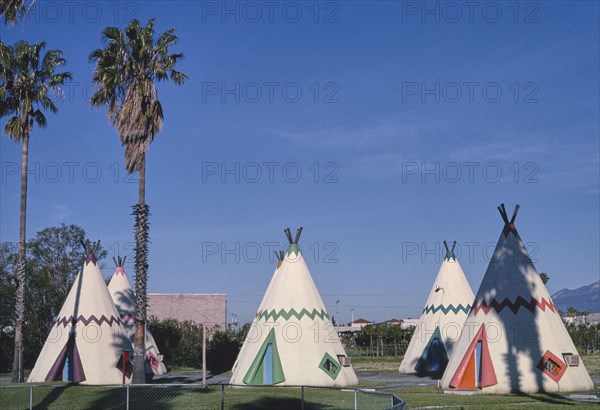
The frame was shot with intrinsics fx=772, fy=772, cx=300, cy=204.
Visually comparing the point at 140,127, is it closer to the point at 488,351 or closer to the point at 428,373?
the point at 488,351

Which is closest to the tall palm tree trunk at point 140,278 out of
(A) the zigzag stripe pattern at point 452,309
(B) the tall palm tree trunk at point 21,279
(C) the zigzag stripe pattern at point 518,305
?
(B) the tall palm tree trunk at point 21,279

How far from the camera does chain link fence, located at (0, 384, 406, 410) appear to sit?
67.6 ft

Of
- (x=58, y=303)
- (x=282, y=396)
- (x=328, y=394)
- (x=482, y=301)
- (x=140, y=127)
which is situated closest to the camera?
(x=282, y=396)

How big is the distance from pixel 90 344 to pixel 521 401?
16.2 meters

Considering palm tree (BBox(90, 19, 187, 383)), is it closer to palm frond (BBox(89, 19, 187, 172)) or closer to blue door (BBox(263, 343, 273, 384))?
palm frond (BBox(89, 19, 187, 172))

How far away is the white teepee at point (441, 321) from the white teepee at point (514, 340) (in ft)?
33.7

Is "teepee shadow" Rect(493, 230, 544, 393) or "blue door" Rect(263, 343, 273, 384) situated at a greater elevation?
"teepee shadow" Rect(493, 230, 544, 393)

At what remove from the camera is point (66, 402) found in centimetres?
2156

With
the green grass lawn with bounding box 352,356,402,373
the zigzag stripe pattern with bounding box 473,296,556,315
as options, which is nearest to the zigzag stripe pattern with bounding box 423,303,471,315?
the green grass lawn with bounding box 352,356,402,373

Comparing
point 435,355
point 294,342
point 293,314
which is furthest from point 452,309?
point 294,342

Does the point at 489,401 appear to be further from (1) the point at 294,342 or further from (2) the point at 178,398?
(2) the point at 178,398

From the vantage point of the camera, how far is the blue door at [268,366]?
2822 cm

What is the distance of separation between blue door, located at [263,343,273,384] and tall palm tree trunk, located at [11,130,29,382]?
32.9 feet

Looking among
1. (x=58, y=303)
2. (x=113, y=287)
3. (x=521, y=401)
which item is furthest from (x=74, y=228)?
(x=521, y=401)
